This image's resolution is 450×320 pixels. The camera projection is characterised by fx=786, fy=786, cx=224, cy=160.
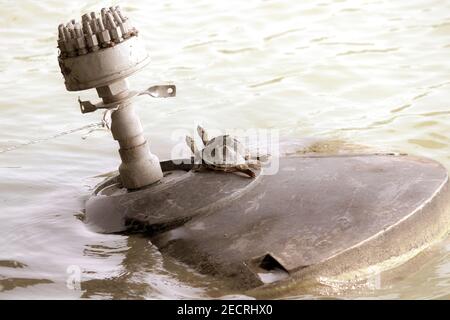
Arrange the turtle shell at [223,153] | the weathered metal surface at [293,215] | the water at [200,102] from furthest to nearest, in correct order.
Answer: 1. the turtle shell at [223,153]
2. the water at [200,102]
3. the weathered metal surface at [293,215]

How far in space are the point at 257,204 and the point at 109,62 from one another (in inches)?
33.8

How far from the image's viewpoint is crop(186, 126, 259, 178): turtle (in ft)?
11.6

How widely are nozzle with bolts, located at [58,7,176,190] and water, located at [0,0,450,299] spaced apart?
499 millimetres

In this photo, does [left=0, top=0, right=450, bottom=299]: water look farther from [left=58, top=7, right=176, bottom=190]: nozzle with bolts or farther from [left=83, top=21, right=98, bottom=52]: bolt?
[left=83, top=21, right=98, bottom=52]: bolt

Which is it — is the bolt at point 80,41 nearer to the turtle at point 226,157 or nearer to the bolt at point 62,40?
the bolt at point 62,40

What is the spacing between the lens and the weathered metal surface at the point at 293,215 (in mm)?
2973

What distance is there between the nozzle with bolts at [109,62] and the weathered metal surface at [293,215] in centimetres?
31

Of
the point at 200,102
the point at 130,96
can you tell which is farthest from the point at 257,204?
the point at 200,102

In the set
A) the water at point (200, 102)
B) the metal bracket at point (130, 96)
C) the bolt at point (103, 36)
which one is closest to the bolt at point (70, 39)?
the bolt at point (103, 36)

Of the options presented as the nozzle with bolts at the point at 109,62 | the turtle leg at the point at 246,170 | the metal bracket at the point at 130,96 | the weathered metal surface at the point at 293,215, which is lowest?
the weathered metal surface at the point at 293,215

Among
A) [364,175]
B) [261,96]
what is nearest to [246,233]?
[364,175]

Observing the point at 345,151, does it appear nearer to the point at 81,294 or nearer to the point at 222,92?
the point at 81,294

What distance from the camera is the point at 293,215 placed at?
319cm

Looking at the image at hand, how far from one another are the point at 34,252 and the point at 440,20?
484 cm
